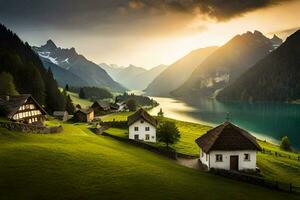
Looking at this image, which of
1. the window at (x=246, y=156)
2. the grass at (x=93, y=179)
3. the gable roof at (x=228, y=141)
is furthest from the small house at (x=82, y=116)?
the window at (x=246, y=156)

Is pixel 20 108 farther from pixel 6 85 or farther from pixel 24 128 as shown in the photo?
pixel 6 85

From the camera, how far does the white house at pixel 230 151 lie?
54188mm

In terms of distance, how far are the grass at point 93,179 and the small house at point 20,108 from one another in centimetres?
2416

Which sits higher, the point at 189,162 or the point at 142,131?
the point at 142,131

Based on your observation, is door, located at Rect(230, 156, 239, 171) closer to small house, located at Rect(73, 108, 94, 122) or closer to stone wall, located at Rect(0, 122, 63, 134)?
stone wall, located at Rect(0, 122, 63, 134)

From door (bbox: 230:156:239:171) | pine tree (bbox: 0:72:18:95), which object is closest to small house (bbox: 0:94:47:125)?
Result: pine tree (bbox: 0:72:18:95)

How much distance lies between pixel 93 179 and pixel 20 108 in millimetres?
47535

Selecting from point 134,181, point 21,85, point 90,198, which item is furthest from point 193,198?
point 21,85

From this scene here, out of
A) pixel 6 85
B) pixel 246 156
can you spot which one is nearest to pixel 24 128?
pixel 246 156

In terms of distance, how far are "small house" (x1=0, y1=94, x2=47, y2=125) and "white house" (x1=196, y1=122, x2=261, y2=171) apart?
40.9m

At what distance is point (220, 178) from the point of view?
45.6 m

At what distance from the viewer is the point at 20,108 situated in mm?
75375

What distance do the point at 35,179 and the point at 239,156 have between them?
1350 inches

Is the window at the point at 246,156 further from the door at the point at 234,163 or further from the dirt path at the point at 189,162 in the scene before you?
the dirt path at the point at 189,162
